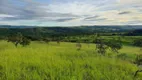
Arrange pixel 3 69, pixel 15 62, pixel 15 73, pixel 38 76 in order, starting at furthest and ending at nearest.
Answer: pixel 15 62
pixel 3 69
pixel 15 73
pixel 38 76

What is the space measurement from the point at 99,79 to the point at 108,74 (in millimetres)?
1208

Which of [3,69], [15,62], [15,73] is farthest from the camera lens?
[15,62]

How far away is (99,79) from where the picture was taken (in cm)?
1104

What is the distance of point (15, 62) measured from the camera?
46.3ft

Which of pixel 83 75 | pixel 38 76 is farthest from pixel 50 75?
pixel 83 75

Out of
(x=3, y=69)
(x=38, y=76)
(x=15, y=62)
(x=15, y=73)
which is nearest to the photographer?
(x=38, y=76)

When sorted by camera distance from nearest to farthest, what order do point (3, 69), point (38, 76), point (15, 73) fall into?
point (38, 76) → point (15, 73) → point (3, 69)

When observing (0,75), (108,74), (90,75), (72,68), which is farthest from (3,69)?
(108,74)

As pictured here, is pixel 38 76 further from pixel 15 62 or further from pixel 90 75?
pixel 15 62

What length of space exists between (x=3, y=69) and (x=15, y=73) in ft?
3.93

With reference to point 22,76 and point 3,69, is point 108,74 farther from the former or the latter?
point 3,69

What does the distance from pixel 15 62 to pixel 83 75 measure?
4438 millimetres

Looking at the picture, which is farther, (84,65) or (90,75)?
(84,65)

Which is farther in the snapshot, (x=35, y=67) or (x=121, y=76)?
(x=35, y=67)
